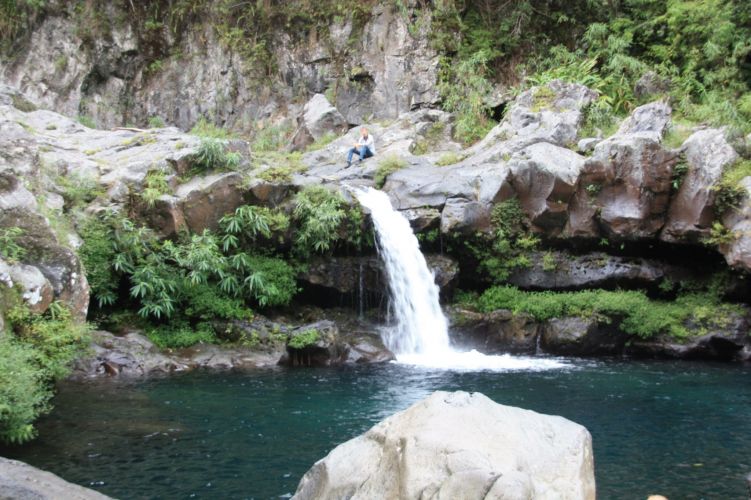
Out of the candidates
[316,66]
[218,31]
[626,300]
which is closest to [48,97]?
[218,31]

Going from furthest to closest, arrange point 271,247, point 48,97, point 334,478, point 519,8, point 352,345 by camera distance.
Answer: point 48,97 < point 519,8 < point 271,247 < point 352,345 < point 334,478

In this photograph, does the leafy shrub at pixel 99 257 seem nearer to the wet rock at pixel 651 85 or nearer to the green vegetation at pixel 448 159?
the green vegetation at pixel 448 159

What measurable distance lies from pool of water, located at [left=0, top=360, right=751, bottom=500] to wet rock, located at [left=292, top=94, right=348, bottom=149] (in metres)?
13.6

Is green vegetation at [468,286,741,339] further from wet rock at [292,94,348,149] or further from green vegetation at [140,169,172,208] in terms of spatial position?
wet rock at [292,94,348,149]

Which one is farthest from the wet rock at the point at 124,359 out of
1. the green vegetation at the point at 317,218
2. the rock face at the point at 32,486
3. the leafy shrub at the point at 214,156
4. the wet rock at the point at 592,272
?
the wet rock at the point at 592,272

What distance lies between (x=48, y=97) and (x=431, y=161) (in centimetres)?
1907

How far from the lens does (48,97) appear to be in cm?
2917

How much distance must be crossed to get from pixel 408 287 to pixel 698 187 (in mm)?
7850

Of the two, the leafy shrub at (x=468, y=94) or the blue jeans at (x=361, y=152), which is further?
the leafy shrub at (x=468, y=94)

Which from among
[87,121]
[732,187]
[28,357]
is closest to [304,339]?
[28,357]

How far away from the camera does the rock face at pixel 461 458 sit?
4.65 metres

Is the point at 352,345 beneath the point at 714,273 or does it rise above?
beneath

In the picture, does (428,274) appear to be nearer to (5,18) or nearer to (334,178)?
(334,178)

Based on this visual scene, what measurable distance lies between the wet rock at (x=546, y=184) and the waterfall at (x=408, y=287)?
3293mm
